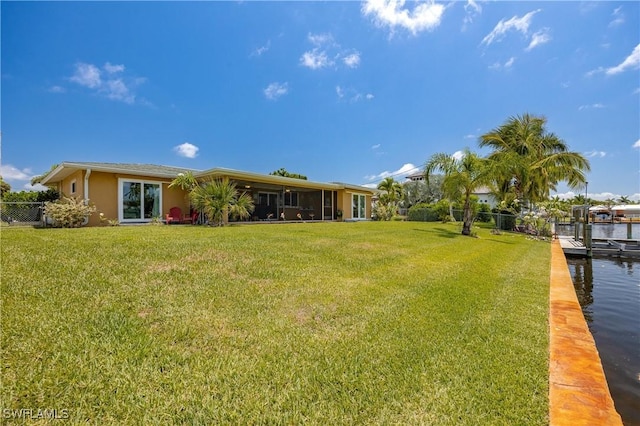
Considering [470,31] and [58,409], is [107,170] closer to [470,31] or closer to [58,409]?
[58,409]

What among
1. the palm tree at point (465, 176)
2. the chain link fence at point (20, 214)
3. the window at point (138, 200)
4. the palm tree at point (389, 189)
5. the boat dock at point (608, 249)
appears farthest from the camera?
the palm tree at point (389, 189)

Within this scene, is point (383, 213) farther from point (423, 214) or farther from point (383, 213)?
point (423, 214)

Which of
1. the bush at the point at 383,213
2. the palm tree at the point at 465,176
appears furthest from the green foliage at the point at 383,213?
the palm tree at the point at 465,176

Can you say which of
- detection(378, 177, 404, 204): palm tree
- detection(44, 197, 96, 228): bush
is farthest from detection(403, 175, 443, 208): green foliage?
detection(44, 197, 96, 228): bush

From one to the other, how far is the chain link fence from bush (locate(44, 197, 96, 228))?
3.99 meters

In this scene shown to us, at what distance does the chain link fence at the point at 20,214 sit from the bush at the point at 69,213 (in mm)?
3987

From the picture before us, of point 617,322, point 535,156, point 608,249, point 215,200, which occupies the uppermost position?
point 535,156

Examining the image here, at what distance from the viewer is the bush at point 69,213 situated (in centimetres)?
1164

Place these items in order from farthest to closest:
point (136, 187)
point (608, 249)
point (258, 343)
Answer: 1. point (136, 187)
2. point (608, 249)
3. point (258, 343)

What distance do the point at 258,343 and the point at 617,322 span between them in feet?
20.9

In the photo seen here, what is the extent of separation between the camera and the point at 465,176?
1496cm

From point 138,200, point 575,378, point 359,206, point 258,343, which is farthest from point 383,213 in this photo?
point 258,343

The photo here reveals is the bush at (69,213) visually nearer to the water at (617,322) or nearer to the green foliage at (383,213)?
the water at (617,322)

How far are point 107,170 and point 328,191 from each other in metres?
14.4
